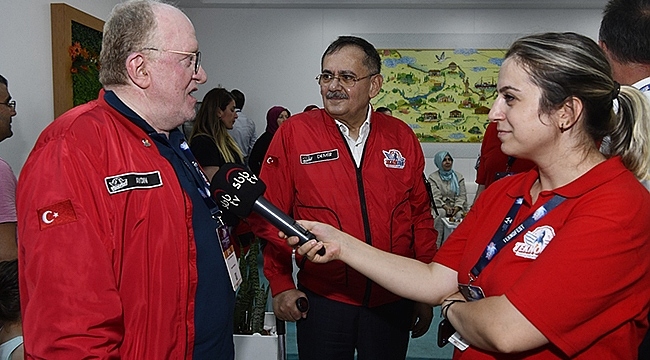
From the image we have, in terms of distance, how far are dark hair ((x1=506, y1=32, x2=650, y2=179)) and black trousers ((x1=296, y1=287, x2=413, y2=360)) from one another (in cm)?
118

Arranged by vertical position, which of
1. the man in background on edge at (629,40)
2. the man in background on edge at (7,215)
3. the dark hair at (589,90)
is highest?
the man in background on edge at (629,40)

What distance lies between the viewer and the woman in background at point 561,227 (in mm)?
1201

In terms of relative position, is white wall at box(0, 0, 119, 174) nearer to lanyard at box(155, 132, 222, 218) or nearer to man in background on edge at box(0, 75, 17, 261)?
man in background on edge at box(0, 75, 17, 261)

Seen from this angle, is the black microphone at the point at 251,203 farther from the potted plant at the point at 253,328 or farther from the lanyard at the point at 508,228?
the potted plant at the point at 253,328

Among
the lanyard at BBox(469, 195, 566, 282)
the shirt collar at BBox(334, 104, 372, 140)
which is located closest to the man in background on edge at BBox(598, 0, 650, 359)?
the lanyard at BBox(469, 195, 566, 282)

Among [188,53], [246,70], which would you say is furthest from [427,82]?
[188,53]

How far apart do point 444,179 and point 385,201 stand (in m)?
4.73

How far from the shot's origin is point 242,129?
7.41 meters

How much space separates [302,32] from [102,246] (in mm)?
7098

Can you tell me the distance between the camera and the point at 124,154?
4.30ft

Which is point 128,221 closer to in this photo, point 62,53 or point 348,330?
point 348,330

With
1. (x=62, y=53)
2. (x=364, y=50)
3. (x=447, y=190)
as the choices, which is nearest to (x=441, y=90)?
(x=447, y=190)

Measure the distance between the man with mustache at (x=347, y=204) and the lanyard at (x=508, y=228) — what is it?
0.78m

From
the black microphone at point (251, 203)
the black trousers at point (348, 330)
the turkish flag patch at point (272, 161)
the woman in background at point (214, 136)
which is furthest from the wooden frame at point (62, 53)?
the black microphone at point (251, 203)
